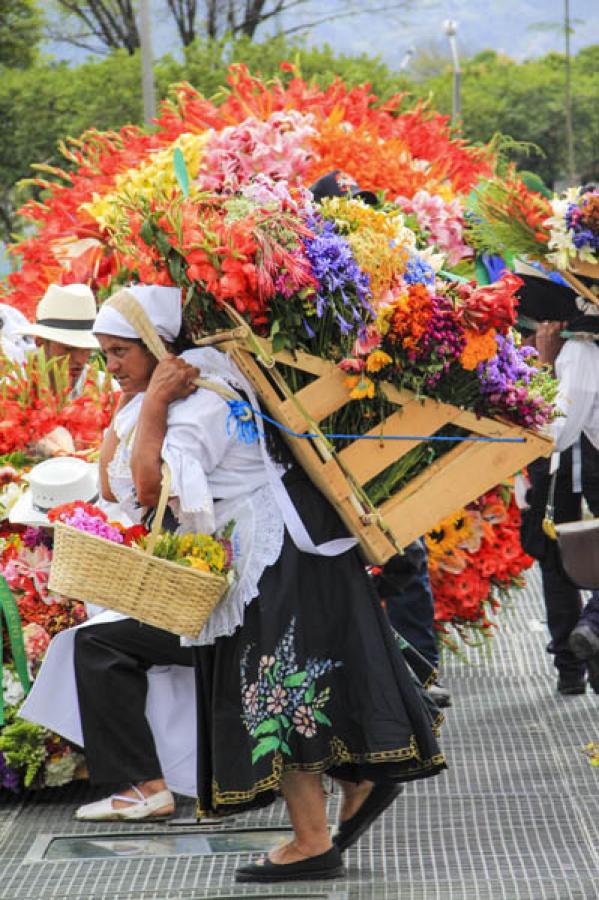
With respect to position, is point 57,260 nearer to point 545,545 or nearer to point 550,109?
point 545,545

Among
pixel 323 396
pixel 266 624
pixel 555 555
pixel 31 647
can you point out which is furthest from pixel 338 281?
pixel 555 555

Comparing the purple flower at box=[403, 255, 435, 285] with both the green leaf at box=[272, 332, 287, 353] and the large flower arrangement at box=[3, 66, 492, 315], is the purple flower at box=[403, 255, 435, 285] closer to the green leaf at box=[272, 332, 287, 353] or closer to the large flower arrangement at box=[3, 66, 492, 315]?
the green leaf at box=[272, 332, 287, 353]

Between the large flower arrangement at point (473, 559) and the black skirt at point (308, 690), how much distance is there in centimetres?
235

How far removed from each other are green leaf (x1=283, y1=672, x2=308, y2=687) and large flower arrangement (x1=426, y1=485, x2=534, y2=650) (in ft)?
8.10

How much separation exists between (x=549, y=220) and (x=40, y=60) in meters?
27.1

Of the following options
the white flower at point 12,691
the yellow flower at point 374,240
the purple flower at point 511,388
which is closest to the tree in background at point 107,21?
the white flower at point 12,691

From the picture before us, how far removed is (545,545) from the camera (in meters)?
6.83

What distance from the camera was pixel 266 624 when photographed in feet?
15.0

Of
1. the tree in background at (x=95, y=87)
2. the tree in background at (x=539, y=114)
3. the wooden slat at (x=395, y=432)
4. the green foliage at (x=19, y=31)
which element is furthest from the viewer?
the tree in background at (x=539, y=114)

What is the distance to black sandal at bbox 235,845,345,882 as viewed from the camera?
187 inches

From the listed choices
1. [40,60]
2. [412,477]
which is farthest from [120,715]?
[40,60]

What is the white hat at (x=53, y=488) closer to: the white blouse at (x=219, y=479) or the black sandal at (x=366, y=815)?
the white blouse at (x=219, y=479)

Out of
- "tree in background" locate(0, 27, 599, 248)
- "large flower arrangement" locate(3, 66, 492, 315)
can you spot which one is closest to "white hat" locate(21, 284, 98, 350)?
"large flower arrangement" locate(3, 66, 492, 315)

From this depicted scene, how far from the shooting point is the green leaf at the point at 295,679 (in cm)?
459
